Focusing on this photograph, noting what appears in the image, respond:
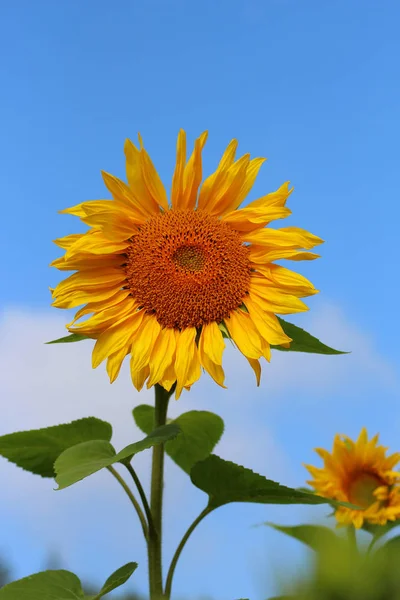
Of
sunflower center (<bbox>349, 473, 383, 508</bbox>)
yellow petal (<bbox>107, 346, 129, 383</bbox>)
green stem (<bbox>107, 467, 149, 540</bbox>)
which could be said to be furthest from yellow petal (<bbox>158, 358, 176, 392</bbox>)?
sunflower center (<bbox>349, 473, 383, 508</bbox>)

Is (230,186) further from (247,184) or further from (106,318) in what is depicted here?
(106,318)

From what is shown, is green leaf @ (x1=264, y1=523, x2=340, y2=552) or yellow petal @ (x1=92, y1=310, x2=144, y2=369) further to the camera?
green leaf @ (x1=264, y1=523, x2=340, y2=552)

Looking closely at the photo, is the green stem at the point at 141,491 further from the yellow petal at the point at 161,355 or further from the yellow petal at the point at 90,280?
the yellow petal at the point at 90,280

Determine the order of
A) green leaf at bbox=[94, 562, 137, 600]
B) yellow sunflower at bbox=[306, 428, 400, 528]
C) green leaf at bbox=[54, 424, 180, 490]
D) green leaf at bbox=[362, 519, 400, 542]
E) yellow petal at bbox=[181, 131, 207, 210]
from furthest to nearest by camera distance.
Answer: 1. yellow sunflower at bbox=[306, 428, 400, 528]
2. green leaf at bbox=[362, 519, 400, 542]
3. yellow petal at bbox=[181, 131, 207, 210]
4. green leaf at bbox=[94, 562, 137, 600]
5. green leaf at bbox=[54, 424, 180, 490]

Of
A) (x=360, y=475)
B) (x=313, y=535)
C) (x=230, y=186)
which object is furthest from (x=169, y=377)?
(x=360, y=475)

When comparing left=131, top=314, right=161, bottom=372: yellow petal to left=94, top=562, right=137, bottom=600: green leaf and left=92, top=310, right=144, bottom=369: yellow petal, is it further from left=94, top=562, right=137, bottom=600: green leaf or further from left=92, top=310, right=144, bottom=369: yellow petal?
left=94, top=562, right=137, bottom=600: green leaf
